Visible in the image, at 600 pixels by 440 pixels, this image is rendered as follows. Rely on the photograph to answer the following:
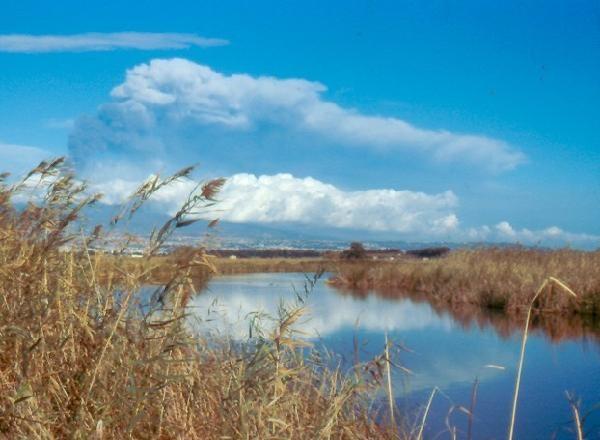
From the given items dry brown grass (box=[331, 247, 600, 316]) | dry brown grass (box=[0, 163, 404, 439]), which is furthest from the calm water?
dry brown grass (box=[331, 247, 600, 316])

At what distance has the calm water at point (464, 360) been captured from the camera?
5863 millimetres

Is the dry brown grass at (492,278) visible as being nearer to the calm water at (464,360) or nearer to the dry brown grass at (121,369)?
the calm water at (464,360)

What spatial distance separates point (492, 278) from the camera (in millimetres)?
15117

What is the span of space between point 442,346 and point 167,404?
717 cm

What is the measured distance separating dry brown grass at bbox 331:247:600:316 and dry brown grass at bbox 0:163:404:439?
30.9ft

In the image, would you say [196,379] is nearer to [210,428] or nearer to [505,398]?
[210,428]

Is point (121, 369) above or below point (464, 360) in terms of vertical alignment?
above

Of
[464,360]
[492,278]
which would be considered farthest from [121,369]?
[492,278]

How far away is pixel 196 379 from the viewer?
10.1ft

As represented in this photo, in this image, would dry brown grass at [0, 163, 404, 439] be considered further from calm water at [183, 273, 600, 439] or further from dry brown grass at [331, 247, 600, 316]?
dry brown grass at [331, 247, 600, 316]

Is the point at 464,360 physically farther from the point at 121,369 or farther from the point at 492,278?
the point at 492,278

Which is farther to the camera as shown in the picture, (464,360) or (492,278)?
(492,278)

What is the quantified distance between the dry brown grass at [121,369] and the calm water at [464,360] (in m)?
0.57

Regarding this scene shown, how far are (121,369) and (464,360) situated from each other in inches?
257
